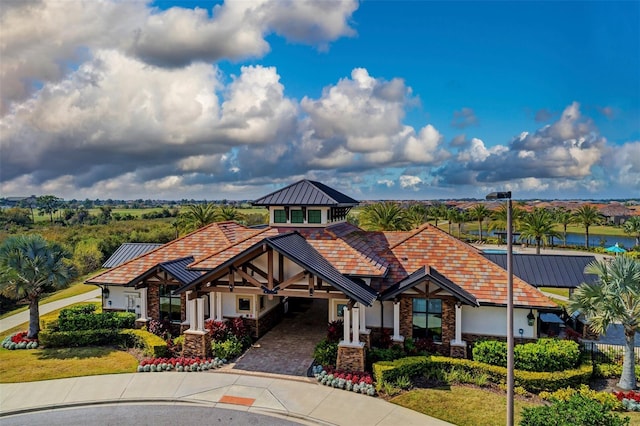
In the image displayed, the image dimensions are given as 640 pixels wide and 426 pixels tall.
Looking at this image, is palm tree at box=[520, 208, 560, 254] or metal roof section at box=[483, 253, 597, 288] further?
palm tree at box=[520, 208, 560, 254]

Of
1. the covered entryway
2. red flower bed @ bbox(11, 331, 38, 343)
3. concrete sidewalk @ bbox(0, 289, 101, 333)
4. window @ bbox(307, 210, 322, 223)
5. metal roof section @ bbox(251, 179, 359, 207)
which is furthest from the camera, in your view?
concrete sidewalk @ bbox(0, 289, 101, 333)

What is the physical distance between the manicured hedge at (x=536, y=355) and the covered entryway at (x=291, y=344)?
26.1 feet

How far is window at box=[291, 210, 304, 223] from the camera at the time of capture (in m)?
24.0

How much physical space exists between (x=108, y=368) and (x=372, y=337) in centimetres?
1259

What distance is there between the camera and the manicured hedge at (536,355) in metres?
16.5

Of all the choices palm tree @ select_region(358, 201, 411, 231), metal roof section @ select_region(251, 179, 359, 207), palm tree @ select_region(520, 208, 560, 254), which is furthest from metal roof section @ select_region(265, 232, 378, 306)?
palm tree @ select_region(520, 208, 560, 254)

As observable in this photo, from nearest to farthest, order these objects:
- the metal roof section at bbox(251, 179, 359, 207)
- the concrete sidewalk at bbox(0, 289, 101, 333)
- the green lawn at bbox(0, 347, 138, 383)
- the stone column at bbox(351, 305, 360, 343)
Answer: the stone column at bbox(351, 305, 360, 343)
the green lawn at bbox(0, 347, 138, 383)
the metal roof section at bbox(251, 179, 359, 207)
the concrete sidewalk at bbox(0, 289, 101, 333)

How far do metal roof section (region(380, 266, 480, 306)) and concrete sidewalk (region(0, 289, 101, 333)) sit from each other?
25.3 meters

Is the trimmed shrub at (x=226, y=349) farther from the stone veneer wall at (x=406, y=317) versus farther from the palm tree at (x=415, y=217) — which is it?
the palm tree at (x=415, y=217)

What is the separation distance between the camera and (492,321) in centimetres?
1884

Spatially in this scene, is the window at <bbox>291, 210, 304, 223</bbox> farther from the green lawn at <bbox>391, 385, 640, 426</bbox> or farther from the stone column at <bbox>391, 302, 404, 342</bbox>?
the green lawn at <bbox>391, 385, 640, 426</bbox>

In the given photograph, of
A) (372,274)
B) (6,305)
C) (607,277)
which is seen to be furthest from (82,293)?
(607,277)

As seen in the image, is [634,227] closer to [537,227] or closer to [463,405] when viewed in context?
[537,227]

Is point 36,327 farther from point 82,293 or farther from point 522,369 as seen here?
point 522,369
